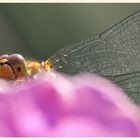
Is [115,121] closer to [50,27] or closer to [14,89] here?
[14,89]

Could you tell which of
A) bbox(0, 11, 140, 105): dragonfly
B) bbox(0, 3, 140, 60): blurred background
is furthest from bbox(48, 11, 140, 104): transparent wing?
bbox(0, 3, 140, 60): blurred background

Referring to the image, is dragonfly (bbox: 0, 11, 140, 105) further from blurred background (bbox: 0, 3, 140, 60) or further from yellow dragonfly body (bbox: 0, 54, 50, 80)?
blurred background (bbox: 0, 3, 140, 60)

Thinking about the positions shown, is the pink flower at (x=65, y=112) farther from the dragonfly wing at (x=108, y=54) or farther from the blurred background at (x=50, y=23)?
the blurred background at (x=50, y=23)

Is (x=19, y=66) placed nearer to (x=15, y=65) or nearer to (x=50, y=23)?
(x=15, y=65)

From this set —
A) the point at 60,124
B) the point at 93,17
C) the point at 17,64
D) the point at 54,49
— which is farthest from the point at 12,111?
the point at 93,17

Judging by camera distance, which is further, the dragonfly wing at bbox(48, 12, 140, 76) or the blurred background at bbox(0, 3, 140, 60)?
the blurred background at bbox(0, 3, 140, 60)

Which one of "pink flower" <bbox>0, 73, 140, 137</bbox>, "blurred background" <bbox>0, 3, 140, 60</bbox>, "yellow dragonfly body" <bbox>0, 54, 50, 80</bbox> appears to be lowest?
"pink flower" <bbox>0, 73, 140, 137</bbox>

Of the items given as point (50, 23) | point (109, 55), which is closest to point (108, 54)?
point (109, 55)
